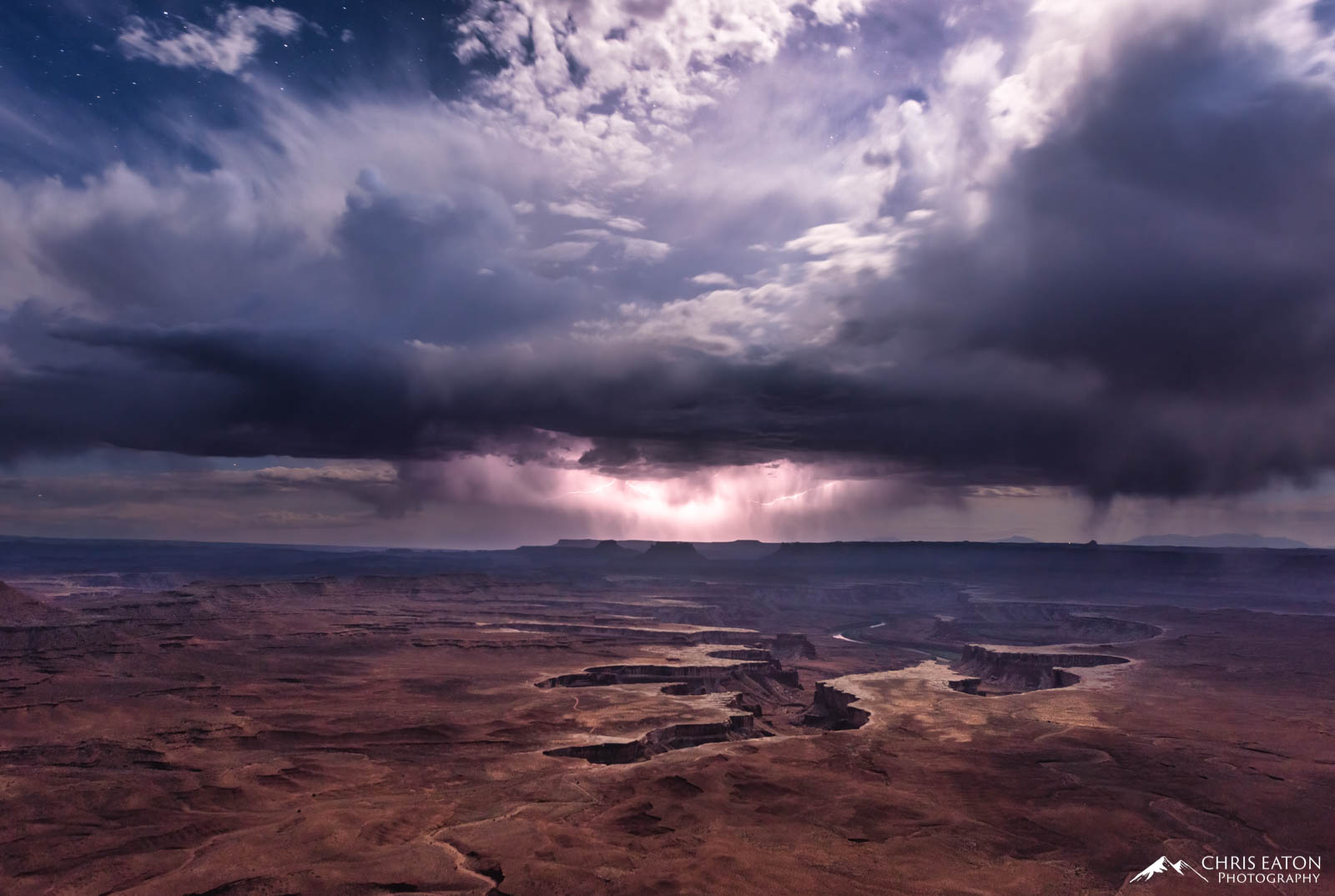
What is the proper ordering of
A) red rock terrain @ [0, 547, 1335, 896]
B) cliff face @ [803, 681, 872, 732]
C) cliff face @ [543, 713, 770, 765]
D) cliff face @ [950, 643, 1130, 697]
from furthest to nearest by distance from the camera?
cliff face @ [950, 643, 1130, 697] < cliff face @ [803, 681, 872, 732] < cliff face @ [543, 713, 770, 765] < red rock terrain @ [0, 547, 1335, 896]

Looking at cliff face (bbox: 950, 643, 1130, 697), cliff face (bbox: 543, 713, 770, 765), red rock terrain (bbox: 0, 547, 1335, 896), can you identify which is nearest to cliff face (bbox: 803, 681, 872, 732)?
red rock terrain (bbox: 0, 547, 1335, 896)

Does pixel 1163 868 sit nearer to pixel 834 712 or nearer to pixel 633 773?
pixel 633 773

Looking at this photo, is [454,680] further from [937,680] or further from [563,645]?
[937,680]

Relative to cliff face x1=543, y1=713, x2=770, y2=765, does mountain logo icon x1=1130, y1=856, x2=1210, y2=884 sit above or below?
above

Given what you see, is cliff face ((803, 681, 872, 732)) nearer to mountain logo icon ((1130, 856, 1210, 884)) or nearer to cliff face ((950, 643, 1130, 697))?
cliff face ((950, 643, 1130, 697))

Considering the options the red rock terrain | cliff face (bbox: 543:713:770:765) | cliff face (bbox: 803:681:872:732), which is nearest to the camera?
the red rock terrain

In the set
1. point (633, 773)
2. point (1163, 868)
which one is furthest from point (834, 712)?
point (1163, 868)

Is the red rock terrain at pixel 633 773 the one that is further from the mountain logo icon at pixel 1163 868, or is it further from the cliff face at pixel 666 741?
the mountain logo icon at pixel 1163 868

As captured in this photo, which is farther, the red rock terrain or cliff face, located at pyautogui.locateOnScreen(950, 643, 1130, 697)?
cliff face, located at pyautogui.locateOnScreen(950, 643, 1130, 697)

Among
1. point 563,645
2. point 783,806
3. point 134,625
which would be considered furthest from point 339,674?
point 783,806
